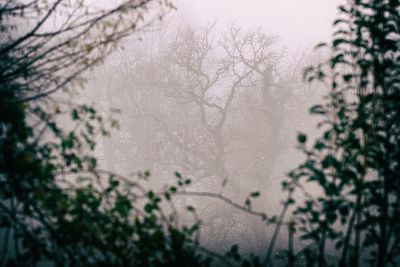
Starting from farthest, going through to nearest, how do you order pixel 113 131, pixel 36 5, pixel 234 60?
pixel 113 131 → pixel 234 60 → pixel 36 5

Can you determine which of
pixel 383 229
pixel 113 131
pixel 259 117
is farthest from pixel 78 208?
pixel 113 131

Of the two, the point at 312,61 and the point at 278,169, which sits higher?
the point at 312,61

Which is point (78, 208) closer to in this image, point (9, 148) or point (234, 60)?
point (9, 148)

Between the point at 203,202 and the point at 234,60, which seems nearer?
the point at 234,60

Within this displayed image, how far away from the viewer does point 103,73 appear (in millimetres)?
13914

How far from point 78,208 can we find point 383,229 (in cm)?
207

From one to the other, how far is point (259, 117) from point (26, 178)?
10.7m

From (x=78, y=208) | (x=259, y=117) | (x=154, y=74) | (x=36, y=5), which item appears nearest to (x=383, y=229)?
(x=78, y=208)

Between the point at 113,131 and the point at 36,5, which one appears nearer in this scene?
the point at 36,5

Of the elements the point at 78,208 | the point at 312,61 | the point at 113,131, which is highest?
the point at 312,61

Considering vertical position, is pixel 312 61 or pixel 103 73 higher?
pixel 312 61

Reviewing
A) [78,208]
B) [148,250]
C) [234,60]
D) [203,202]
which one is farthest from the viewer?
[203,202]

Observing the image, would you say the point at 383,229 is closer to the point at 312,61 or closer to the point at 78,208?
the point at 78,208

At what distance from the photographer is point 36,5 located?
227 cm
